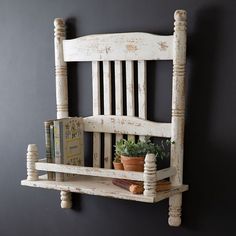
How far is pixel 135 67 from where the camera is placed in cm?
191

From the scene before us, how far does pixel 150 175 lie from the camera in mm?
1640

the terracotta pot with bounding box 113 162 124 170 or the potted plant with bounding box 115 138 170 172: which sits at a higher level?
the potted plant with bounding box 115 138 170 172

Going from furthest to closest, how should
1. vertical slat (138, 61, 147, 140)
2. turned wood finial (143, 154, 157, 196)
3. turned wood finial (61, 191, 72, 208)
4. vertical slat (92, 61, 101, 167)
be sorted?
turned wood finial (61, 191, 72, 208) < vertical slat (92, 61, 101, 167) < vertical slat (138, 61, 147, 140) < turned wood finial (143, 154, 157, 196)

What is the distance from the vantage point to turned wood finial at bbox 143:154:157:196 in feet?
5.36

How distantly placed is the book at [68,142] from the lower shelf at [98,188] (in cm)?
5

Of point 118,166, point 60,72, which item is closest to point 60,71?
point 60,72

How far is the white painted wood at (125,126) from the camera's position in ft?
5.96

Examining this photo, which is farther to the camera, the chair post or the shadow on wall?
the chair post

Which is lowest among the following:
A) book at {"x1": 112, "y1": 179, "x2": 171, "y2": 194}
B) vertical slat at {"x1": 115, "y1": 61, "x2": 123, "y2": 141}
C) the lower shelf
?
the lower shelf

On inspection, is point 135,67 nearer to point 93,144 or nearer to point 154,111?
point 154,111

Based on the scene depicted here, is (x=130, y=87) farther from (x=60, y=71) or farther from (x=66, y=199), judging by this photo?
(x=66, y=199)

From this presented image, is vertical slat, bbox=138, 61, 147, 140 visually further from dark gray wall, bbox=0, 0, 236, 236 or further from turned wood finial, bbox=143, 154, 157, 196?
turned wood finial, bbox=143, 154, 157, 196

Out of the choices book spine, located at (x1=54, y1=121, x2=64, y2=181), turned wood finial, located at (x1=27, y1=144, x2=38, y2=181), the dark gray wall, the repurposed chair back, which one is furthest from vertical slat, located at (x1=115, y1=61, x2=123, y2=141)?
turned wood finial, located at (x1=27, y1=144, x2=38, y2=181)
